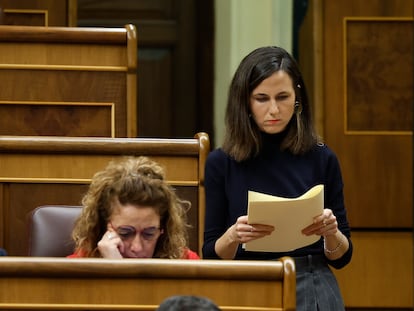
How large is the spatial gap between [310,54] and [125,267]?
1.86 metres

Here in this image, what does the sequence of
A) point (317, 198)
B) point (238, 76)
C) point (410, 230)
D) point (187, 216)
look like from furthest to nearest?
point (410, 230) < point (187, 216) < point (238, 76) < point (317, 198)

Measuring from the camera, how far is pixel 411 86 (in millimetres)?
2953

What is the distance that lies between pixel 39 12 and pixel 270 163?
1.72m

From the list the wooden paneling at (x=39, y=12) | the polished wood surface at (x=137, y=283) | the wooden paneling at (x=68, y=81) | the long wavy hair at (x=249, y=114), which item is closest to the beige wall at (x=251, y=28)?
the wooden paneling at (x=39, y=12)

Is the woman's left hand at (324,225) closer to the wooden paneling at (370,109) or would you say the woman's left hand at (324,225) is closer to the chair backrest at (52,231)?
the chair backrest at (52,231)

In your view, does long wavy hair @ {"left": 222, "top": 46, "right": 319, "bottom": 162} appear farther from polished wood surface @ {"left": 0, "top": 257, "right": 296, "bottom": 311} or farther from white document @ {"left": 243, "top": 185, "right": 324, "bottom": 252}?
polished wood surface @ {"left": 0, "top": 257, "right": 296, "bottom": 311}

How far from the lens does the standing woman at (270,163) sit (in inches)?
60.7

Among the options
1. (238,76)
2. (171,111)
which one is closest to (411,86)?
(171,111)

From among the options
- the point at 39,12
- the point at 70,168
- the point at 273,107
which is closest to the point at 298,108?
the point at 273,107

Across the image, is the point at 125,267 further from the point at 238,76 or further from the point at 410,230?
the point at 410,230

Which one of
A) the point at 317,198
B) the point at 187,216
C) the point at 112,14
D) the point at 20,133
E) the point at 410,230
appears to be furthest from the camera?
the point at 112,14

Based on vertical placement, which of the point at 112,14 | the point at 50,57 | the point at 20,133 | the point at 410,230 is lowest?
the point at 410,230

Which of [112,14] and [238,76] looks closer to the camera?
[238,76]

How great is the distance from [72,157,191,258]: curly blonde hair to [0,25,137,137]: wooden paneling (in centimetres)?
69
